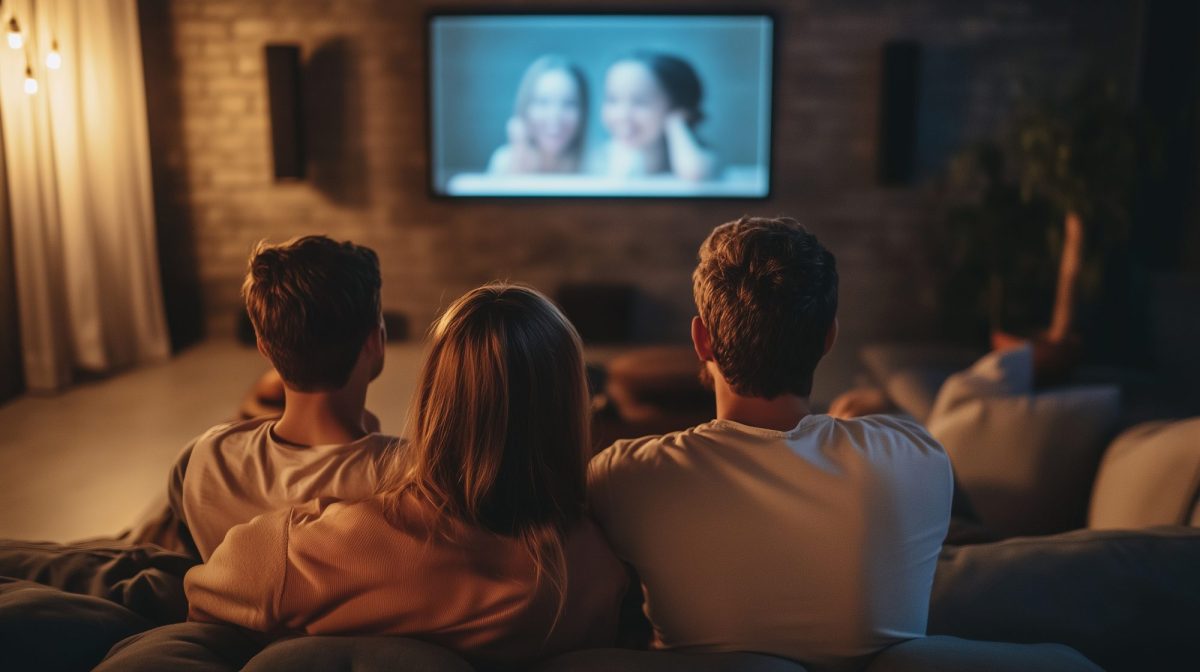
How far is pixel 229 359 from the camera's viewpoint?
214 inches

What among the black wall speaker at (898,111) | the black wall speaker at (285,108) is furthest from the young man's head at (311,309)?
the black wall speaker at (898,111)

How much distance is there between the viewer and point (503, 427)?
1180 mm

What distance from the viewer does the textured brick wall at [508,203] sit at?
5586 millimetres

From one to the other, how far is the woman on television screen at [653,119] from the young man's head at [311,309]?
4348mm

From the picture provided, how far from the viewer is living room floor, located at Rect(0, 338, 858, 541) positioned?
130 inches

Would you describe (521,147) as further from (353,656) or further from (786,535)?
(353,656)

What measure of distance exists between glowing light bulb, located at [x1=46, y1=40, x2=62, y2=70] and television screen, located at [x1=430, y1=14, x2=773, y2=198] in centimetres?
191

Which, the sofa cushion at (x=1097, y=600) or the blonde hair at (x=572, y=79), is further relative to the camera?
the blonde hair at (x=572, y=79)

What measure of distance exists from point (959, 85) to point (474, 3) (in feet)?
9.05

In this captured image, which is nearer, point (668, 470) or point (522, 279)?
point (668, 470)

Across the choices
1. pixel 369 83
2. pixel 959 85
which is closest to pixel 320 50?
pixel 369 83

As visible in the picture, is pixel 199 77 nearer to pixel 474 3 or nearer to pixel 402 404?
pixel 474 3

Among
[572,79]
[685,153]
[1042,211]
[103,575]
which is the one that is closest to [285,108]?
[572,79]

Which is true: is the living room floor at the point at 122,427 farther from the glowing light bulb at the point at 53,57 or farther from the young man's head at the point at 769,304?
the young man's head at the point at 769,304
